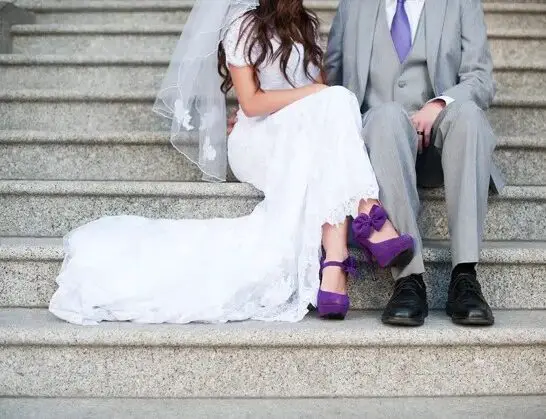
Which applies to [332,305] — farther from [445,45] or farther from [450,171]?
[445,45]

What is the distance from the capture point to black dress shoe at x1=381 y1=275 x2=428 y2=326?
2049 millimetres

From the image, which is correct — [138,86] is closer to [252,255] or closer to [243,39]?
[243,39]

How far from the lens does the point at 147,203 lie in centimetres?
253

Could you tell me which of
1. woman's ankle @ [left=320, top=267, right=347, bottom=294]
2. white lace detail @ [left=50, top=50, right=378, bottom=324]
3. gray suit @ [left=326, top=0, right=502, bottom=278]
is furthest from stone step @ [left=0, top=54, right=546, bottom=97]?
woman's ankle @ [left=320, top=267, right=347, bottom=294]

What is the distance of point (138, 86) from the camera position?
3287 mm

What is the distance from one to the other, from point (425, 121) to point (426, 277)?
19.0 inches

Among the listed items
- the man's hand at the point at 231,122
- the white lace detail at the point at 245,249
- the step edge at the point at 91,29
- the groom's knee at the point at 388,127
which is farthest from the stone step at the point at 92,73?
the groom's knee at the point at 388,127

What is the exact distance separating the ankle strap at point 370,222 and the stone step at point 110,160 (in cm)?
78

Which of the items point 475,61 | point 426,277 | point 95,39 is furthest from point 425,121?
point 95,39

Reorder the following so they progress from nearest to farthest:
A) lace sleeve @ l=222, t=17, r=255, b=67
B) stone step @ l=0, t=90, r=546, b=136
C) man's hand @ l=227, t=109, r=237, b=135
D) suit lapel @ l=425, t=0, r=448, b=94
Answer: lace sleeve @ l=222, t=17, r=255, b=67, suit lapel @ l=425, t=0, r=448, b=94, man's hand @ l=227, t=109, r=237, b=135, stone step @ l=0, t=90, r=546, b=136

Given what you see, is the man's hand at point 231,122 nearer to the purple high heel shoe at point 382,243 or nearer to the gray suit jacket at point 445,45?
the gray suit jacket at point 445,45

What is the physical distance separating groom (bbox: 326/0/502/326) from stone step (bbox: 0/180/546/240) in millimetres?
129

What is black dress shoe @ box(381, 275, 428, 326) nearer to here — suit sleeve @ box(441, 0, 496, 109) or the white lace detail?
the white lace detail

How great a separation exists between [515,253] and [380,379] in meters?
0.60
